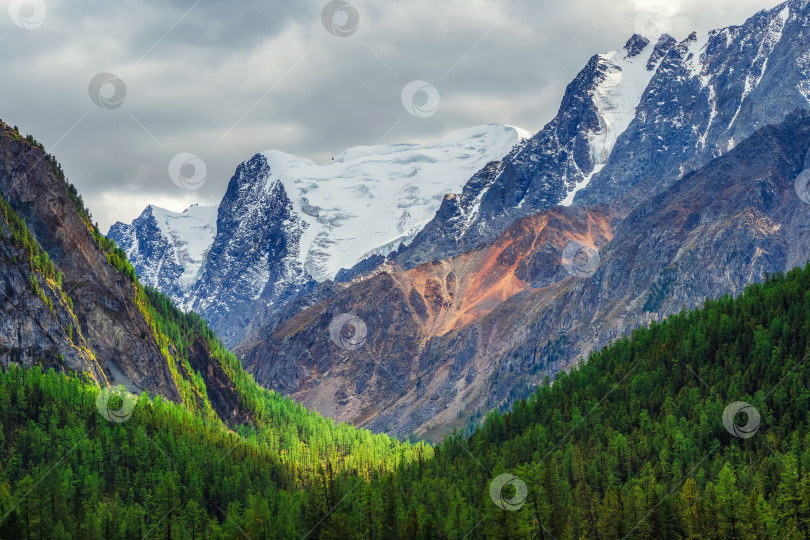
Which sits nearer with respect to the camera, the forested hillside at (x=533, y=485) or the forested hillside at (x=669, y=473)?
the forested hillside at (x=669, y=473)

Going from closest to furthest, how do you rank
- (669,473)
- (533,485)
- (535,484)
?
(533,485), (535,484), (669,473)

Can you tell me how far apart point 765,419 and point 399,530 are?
7205cm

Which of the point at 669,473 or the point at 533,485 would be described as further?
the point at 669,473

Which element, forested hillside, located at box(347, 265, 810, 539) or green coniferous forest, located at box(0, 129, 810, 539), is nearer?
forested hillside, located at box(347, 265, 810, 539)

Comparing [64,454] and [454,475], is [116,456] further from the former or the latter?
[454,475]

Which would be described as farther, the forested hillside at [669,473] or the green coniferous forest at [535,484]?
the green coniferous forest at [535,484]

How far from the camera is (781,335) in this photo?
196m

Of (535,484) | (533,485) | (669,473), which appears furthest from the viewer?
(669,473)

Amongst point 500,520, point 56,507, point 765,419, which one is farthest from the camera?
point 765,419

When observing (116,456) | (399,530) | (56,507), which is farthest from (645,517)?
(116,456)

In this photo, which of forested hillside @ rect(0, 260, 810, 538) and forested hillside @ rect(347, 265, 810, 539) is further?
forested hillside @ rect(0, 260, 810, 538)

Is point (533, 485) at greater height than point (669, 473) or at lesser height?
greater

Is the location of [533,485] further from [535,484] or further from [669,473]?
[669,473]

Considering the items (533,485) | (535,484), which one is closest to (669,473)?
(535,484)
